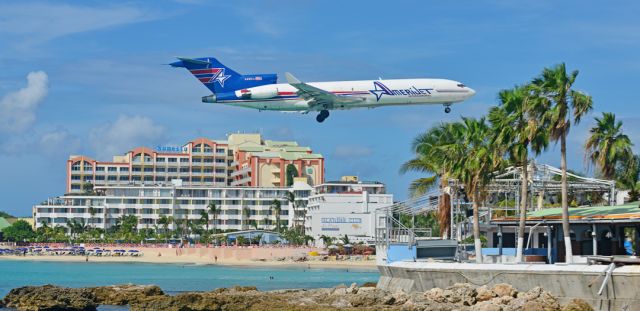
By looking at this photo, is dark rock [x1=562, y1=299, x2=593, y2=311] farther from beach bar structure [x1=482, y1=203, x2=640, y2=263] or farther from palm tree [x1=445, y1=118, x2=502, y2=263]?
palm tree [x1=445, y1=118, x2=502, y2=263]

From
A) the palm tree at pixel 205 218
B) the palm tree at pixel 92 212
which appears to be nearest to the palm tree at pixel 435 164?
the palm tree at pixel 205 218

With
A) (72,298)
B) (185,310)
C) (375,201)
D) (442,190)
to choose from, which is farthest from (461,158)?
(375,201)

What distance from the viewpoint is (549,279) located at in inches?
1426

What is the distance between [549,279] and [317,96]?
4348 cm

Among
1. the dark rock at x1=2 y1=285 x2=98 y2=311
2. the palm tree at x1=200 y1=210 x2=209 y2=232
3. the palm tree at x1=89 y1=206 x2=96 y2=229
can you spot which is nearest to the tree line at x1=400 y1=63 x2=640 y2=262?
the dark rock at x1=2 y1=285 x2=98 y2=311

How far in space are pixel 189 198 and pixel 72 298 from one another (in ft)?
460

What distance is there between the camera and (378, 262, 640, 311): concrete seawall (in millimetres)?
34156

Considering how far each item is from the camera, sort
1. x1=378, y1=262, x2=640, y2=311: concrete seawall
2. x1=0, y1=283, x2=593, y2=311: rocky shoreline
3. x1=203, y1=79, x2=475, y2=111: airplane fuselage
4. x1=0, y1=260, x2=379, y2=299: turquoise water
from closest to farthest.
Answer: x1=378, y1=262, x2=640, y2=311: concrete seawall < x1=0, y1=283, x2=593, y2=311: rocky shoreline < x1=203, y1=79, x2=475, y2=111: airplane fuselage < x1=0, y1=260, x2=379, y2=299: turquoise water

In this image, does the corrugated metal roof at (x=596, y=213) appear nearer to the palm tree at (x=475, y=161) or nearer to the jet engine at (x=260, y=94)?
the palm tree at (x=475, y=161)

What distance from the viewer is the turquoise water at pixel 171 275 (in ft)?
277

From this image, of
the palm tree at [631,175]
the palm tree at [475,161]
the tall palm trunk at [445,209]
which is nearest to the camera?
the palm tree at [475,161]

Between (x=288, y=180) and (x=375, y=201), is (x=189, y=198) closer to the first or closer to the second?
(x=288, y=180)

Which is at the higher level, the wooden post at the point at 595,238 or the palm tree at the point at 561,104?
the palm tree at the point at 561,104

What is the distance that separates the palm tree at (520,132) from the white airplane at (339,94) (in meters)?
35.2
